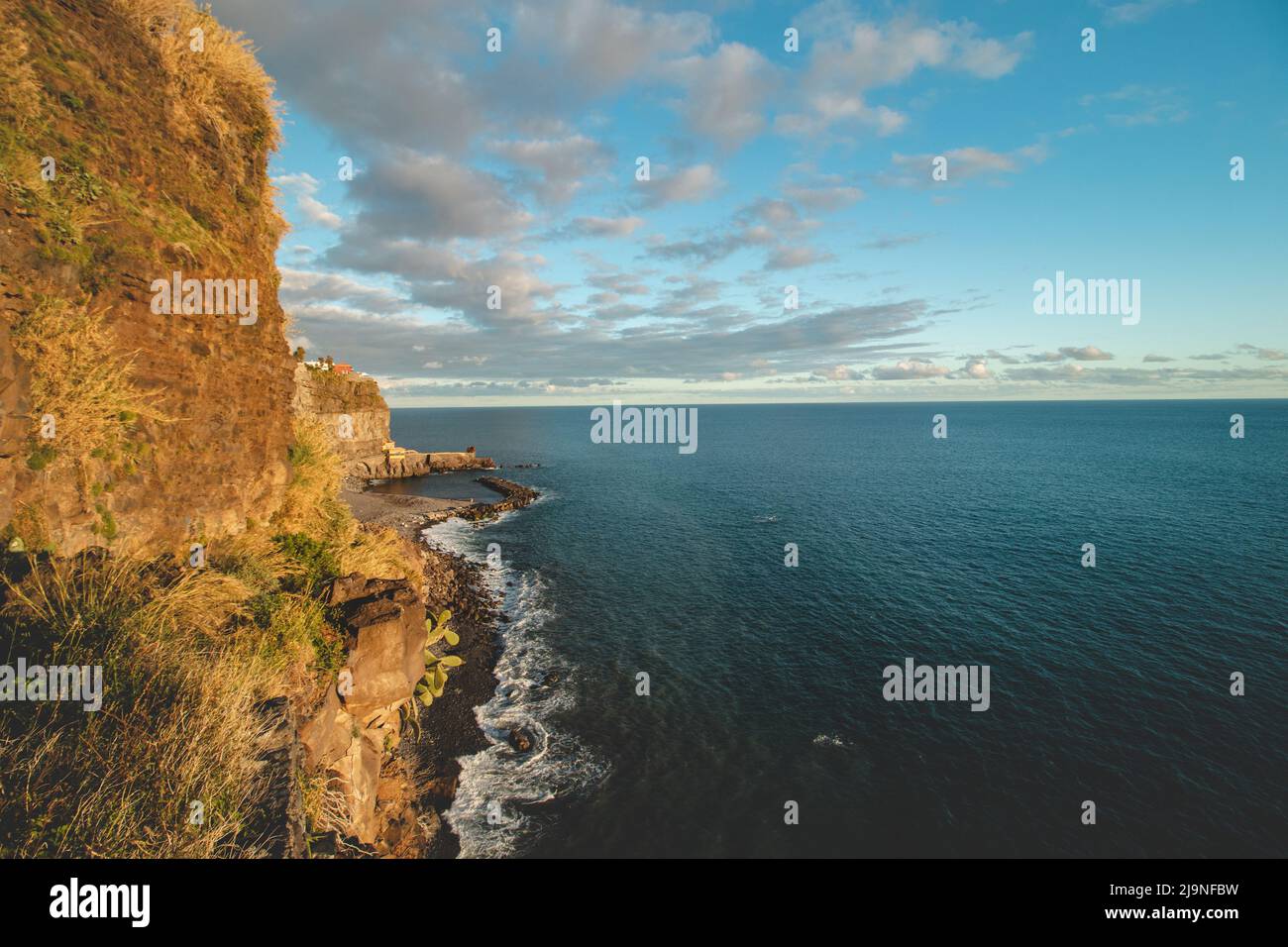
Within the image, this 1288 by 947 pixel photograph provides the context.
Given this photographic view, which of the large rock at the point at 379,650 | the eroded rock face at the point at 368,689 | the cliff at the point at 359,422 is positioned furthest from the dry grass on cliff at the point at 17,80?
the cliff at the point at 359,422

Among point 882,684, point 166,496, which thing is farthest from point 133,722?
point 882,684

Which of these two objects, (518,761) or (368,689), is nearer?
(368,689)

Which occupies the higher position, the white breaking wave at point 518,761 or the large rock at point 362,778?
the large rock at point 362,778

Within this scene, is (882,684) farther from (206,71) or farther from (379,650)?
(206,71)

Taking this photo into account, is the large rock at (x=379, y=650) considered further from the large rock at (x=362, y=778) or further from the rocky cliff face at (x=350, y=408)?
the rocky cliff face at (x=350, y=408)

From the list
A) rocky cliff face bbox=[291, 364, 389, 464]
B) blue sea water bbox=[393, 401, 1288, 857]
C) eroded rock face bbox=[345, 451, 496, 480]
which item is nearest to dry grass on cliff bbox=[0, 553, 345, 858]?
blue sea water bbox=[393, 401, 1288, 857]

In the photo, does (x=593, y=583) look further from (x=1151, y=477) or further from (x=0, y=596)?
(x=1151, y=477)

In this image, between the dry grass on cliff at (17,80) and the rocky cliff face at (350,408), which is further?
the rocky cliff face at (350,408)
